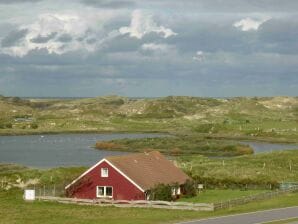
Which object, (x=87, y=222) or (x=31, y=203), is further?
(x=31, y=203)

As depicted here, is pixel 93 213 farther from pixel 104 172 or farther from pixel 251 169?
pixel 251 169

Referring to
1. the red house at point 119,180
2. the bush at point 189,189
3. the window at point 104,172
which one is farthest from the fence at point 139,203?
the bush at point 189,189

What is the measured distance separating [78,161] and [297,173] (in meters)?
41.3

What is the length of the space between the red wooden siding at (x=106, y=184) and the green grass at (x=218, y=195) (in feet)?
18.1

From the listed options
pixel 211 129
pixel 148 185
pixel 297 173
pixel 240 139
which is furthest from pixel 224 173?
pixel 211 129

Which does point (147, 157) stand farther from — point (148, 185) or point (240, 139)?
point (240, 139)

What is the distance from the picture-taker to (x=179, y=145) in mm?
142125

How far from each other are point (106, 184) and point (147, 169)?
4.14 m

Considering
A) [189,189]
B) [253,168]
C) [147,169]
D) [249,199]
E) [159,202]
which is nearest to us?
[159,202]

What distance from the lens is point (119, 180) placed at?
52938mm

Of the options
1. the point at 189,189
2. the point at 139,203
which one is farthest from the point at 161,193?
the point at 189,189

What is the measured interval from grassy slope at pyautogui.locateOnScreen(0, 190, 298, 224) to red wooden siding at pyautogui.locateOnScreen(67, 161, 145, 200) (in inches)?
154

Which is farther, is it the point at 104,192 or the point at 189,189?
the point at 189,189

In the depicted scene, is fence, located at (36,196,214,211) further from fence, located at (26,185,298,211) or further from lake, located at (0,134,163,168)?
lake, located at (0,134,163,168)
